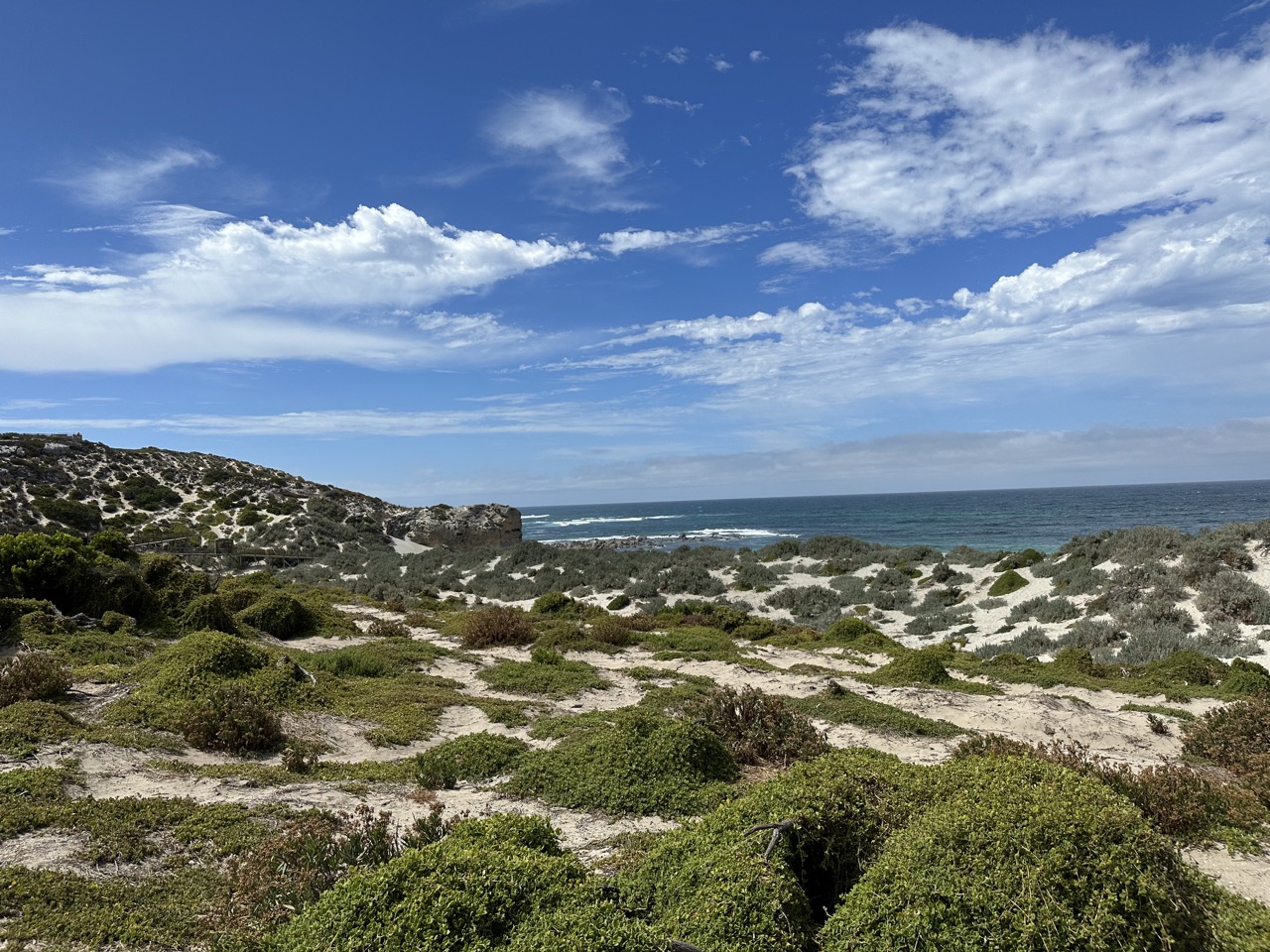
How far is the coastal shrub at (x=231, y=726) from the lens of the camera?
27.0ft

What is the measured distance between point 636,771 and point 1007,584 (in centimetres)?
2365

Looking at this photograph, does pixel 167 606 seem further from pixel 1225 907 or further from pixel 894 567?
pixel 894 567

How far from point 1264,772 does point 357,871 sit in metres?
9.08

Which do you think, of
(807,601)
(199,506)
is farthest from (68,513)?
(807,601)

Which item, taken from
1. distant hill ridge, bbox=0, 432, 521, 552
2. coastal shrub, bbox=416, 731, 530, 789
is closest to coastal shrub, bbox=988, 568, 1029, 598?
coastal shrub, bbox=416, 731, 530, 789

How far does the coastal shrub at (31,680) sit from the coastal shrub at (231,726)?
5.82ft

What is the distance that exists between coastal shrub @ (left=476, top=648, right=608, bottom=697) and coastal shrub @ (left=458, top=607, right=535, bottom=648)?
203 cm

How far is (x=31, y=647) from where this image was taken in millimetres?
11148

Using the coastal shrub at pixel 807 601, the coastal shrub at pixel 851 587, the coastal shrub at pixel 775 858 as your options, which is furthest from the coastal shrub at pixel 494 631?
the coastal shrub at pixel 851 587

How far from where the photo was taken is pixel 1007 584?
25.5 metres

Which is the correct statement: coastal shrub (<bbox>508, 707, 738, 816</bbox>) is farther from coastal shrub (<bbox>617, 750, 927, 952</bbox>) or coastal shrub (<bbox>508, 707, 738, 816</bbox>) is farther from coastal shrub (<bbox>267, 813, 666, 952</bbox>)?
coastal shrub (<bbox>267, 813, 666, 952</bbox>)

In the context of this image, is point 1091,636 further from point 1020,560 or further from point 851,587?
point 851,587

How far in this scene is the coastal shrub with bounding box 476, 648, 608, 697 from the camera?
40.9ft

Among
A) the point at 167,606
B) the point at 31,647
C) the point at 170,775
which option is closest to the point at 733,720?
the point at 170,775
